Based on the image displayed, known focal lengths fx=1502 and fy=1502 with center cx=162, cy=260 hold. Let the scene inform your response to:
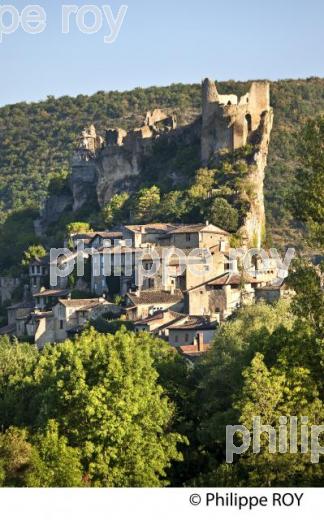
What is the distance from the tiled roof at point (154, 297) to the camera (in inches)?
2586

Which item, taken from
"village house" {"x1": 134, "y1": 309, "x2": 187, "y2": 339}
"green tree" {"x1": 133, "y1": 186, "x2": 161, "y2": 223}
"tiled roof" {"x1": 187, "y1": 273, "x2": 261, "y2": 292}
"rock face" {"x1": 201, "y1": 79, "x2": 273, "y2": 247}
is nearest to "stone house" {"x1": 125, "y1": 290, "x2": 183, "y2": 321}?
"tiled roof" {"x1": 187, "y1": 273, "x2": 261, "y2": 292}

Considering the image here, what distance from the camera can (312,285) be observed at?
35.0 meters

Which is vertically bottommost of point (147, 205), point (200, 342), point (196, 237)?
point (200, 342)

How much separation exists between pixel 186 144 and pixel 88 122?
210ft

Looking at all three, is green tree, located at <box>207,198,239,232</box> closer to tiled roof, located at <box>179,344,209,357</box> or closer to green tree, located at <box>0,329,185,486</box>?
tiled roof, located at <box>179,344,209,357</box>

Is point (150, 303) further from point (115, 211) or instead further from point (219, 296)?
point (115, 211)

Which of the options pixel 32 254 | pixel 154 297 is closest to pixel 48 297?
pixel 154 297

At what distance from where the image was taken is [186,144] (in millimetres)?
85875

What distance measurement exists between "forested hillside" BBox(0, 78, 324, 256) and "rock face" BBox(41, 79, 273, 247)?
63.8 ft

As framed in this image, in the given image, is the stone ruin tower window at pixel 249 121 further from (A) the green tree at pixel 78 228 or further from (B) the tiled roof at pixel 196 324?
(B) the tiled roof at pixel 196 324

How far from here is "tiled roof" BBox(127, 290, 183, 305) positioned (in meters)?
65.7

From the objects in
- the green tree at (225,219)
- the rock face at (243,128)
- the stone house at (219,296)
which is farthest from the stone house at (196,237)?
the rock face at (243,128)

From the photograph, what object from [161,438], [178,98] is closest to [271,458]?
[161,438]
